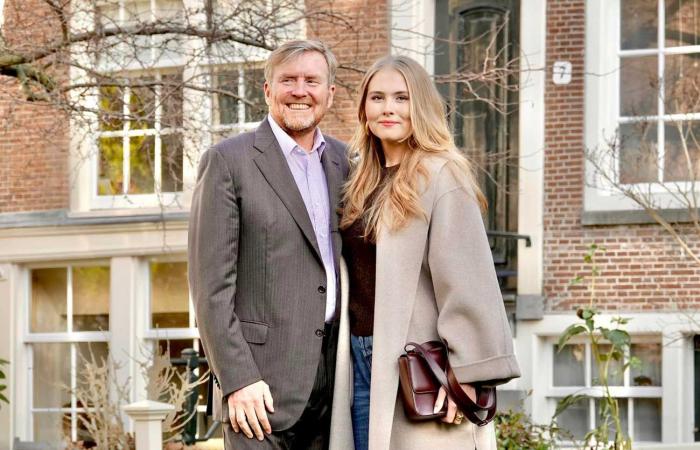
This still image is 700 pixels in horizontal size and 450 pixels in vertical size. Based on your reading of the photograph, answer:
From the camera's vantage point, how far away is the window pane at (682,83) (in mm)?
11539

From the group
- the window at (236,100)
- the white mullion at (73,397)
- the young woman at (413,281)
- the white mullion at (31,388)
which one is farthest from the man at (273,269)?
the white mullion at (31,388)

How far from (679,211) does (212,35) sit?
4.30 m

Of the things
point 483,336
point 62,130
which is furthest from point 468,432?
point 62,130

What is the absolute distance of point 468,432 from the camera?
173 inches

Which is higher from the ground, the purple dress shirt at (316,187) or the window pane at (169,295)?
the purple dress shirt at (316,187)

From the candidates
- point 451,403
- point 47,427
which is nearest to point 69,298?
point 47,427

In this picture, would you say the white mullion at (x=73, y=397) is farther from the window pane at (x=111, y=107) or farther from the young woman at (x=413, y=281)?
the young woman at (x=413, y=281)

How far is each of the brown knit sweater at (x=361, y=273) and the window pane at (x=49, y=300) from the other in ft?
32.4

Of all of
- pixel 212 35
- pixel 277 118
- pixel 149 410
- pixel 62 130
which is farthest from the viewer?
pixel 62 130

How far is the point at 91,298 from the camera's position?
13875mm

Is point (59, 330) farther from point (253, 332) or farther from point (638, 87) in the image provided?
point (253, 332)

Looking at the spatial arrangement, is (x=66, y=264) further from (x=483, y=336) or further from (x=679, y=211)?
(x=483, y=336)

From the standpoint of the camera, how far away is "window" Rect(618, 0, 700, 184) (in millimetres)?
11680

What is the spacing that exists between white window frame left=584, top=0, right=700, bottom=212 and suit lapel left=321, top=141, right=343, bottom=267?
7.19 m
